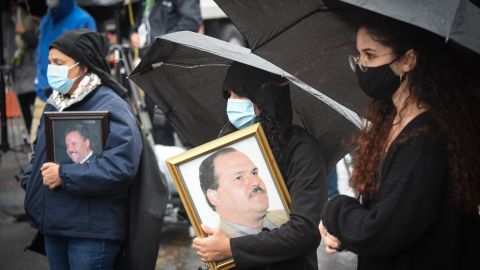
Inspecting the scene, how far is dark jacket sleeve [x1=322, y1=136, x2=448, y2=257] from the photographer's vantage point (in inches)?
84.9

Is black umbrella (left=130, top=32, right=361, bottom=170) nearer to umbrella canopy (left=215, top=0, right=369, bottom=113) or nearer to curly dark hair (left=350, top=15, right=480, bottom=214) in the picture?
umbrella canopy (left=215, top=0, right=369, bottom=113)

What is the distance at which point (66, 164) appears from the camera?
3.70m

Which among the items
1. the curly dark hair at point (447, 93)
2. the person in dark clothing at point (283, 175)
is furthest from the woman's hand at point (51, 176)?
the curly dark hair at point (447, 93)

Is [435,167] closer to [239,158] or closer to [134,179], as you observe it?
[239,158]

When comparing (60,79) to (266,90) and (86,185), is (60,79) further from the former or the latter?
(266,90)

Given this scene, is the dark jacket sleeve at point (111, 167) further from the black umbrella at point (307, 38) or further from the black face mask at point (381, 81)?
the black face mask at point (381, 81)

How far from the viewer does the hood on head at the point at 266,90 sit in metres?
2.89

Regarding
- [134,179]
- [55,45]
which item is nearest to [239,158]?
[134,179]

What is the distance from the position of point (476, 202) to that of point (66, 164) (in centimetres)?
228

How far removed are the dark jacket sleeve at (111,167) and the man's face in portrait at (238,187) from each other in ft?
3.42

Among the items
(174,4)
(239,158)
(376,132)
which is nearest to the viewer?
(376,132)

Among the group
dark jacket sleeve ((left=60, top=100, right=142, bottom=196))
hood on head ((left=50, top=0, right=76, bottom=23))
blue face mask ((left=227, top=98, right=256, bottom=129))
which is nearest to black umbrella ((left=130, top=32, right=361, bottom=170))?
blue face mask ((left=227, top=98, right=256, bottom=129))

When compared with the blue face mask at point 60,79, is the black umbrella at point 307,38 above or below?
above

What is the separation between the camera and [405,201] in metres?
2.17
